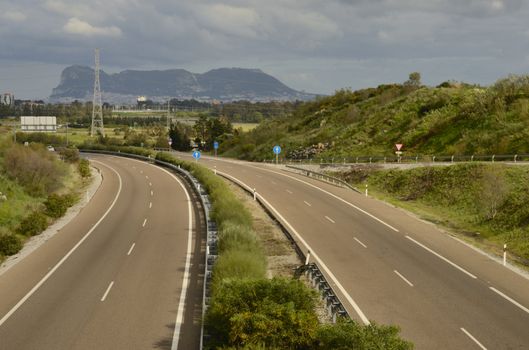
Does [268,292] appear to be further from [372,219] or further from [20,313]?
[372,219]

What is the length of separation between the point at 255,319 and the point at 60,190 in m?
38.8

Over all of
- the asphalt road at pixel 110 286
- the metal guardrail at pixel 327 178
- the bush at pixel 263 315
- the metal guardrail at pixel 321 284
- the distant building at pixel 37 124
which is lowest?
the asphalt road at pixel 110 286

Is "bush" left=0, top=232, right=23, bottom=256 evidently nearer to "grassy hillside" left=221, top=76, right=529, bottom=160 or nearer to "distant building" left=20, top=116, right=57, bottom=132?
"grassy hillside" left=221, top=76, right=529, bottom=160

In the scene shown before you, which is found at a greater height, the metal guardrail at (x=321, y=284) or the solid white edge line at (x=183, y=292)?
the metal guardrail at (x=321, y=284)

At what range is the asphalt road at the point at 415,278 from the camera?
1541 cm

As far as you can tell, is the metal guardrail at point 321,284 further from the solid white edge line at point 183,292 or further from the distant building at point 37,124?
the distant building at point 37,124

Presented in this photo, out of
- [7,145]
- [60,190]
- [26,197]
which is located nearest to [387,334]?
[26,197]

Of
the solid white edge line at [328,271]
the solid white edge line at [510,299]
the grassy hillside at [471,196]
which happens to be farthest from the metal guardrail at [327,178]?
the solid white edge line at [510,299]

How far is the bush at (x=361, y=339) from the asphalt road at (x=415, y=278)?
382 centimetres

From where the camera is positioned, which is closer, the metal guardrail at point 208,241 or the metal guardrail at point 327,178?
the metal guardrail at point 208,241

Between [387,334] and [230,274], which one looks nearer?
[387,334]

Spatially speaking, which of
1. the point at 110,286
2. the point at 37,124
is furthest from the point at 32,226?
the point at 37,124

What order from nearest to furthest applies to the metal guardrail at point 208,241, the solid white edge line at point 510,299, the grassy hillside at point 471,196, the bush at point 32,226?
1. the metal guardrail at point 208,241
2. the solid white edge line at point 510,299
3. the grassy hillside at point 471,196
4. the bush at point 32,226

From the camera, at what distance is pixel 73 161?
6812 centimetres
